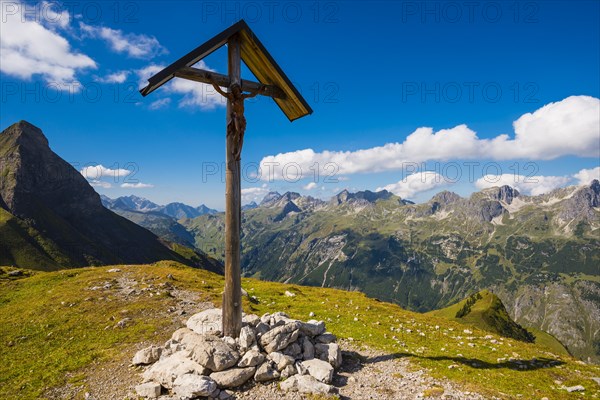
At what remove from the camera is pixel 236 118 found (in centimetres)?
1513

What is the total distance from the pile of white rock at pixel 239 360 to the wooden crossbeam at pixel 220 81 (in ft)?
38.1

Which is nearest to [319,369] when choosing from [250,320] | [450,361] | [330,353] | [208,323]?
[330,353]

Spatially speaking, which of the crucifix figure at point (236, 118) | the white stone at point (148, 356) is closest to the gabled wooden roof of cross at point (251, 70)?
the crucifix figure at point (236, 118)

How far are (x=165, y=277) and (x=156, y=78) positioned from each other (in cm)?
3111

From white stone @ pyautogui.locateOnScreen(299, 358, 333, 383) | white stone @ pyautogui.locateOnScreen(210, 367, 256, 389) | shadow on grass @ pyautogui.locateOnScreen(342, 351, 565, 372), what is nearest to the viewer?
white stone @ pyautogui.locateOnScreen(210, 367, 256, 389)

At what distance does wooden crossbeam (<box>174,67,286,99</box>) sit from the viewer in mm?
14803

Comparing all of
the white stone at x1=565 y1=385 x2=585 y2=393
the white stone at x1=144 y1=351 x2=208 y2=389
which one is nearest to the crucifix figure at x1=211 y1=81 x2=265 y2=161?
the white stone at x1=144 y1=351 x2=208 y2=389

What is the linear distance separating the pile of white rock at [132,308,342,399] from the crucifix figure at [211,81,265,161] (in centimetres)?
840

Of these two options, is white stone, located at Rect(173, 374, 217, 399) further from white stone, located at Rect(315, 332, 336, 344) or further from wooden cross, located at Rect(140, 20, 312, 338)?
white stone, located at Rect(315, 332, 336, 344)

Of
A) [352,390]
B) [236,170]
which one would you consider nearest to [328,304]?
[352,390]

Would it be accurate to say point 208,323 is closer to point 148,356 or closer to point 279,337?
point 148,356

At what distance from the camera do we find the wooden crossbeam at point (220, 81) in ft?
48.6

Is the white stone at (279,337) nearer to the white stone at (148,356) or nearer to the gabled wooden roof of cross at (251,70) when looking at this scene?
the white stone at (148,356)

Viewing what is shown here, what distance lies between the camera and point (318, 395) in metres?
12.7
